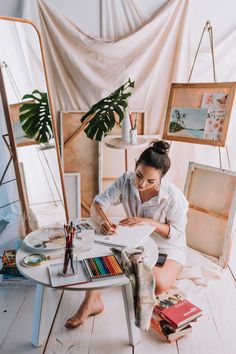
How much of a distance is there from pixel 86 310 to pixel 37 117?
4.03ft

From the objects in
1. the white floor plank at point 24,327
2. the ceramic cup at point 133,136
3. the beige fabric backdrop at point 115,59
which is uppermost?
the beige fabric backdrop at point 115,59

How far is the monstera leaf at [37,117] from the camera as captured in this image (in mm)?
2113

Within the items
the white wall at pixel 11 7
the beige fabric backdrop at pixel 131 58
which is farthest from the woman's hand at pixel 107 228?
the white wall at pixel 11 7

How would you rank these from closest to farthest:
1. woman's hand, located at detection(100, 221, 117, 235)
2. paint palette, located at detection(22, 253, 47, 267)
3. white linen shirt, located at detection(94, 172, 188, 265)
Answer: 1. paint palette, located at detection(22, 253, 47, 267)
2. woman's hand, located at detection(100, 221, 117, 235)
3. white linen shirt, located at detection(94, 172, 188, 265)

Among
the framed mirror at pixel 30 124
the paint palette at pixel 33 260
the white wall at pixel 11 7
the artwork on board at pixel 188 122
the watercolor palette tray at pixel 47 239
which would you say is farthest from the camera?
the white wall at pixel 11 7

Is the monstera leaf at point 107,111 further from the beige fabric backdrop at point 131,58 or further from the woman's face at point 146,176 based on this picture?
the woman's face at point 146,176

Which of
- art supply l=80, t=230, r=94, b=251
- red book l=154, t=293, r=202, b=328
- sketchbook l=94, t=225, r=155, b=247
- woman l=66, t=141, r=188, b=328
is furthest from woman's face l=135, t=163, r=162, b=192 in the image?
red book l=154, t=293, r=202, b=328

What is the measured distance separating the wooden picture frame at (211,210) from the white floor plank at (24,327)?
3.47 feet

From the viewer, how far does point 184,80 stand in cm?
256

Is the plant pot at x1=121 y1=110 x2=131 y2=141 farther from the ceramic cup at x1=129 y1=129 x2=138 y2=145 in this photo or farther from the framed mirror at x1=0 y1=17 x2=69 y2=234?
the framed mirror at x1=0 y1=17 x2=69 y2=234

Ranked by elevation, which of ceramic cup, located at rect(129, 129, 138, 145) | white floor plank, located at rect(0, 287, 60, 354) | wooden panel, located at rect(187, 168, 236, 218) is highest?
ceramic cup, located at rect(129, 129, 138, 145)

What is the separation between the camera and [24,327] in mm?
1723

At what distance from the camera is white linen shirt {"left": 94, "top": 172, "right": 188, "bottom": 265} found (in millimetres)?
1830

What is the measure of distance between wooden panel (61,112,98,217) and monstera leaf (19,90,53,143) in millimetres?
349
